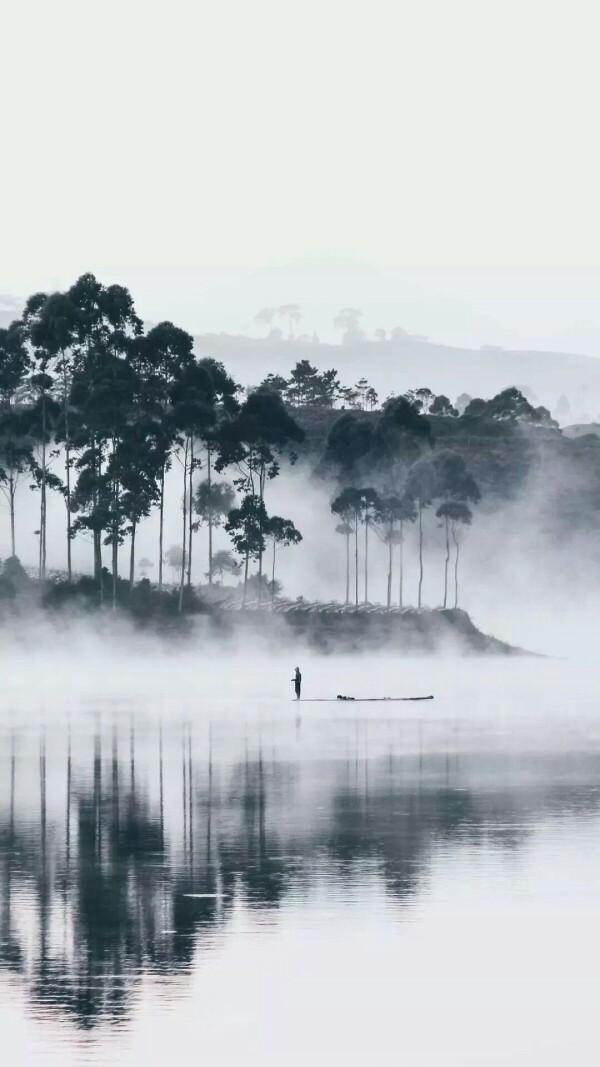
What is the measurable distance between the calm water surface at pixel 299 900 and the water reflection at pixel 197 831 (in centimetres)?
7

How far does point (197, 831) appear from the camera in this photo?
102ft

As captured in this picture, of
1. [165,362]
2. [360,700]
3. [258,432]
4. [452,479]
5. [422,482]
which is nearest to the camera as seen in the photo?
[360,700]

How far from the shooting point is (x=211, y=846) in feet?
95.6

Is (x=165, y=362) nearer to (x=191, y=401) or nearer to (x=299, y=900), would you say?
(x=191, y=401)

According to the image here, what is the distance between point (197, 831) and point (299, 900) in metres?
7.35

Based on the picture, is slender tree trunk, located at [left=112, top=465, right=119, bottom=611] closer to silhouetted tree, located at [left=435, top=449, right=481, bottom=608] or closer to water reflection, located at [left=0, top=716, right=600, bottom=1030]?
silhouetted tree, located at [left=435, top=449, right=481, bottom=608]

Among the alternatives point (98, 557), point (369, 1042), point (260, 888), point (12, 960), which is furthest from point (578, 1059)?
point (98, 557)

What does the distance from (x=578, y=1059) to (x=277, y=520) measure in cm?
12608

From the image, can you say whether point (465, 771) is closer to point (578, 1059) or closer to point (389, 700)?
point (578, 1059)

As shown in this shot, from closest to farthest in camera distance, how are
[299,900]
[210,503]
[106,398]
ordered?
1. [299,900]
2. [106,398]
3. [210,503]

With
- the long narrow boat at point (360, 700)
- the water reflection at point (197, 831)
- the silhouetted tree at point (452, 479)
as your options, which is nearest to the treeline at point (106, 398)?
the silhouetted tree at point (452, 479)

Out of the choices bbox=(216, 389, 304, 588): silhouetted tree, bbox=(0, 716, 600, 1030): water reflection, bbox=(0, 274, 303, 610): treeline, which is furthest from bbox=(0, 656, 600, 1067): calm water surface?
bbox=(216, 389, 304, 588): silhouetted tree

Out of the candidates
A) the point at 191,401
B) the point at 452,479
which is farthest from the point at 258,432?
the point at 452,479

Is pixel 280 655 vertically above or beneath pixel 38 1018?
beneath
